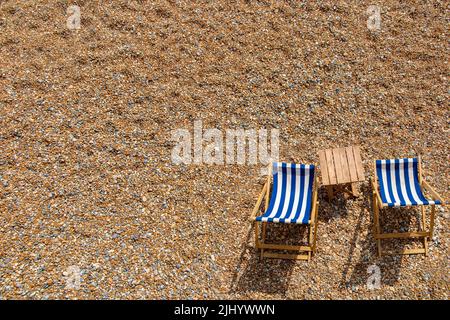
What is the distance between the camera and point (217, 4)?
7.88 meters

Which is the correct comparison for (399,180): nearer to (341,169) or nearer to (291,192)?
(341,169)

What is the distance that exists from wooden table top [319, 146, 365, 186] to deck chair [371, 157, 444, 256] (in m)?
0.25

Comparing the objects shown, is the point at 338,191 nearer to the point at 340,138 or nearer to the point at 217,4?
the point at 340,138

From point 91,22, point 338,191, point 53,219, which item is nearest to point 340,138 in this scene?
point 338,191

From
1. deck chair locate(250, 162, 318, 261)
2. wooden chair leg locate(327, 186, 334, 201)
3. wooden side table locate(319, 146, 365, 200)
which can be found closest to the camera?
deck chair locate(250, 162, 318, 261)

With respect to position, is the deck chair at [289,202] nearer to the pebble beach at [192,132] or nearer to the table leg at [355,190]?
the pebble beach at [192,132]

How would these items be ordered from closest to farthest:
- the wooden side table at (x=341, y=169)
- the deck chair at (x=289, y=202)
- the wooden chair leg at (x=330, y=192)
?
the deck chair at (x=289, y=202)
the wooden side table at (x=341, y=169)
the wooden chair leg at (x=330, y=192)

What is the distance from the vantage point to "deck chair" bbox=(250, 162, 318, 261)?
17.8 ft

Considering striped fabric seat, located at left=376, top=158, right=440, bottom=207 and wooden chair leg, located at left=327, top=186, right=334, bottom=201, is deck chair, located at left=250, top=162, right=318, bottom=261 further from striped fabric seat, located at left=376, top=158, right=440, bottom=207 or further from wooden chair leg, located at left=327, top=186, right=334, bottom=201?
striped fabric seat, located at left=376, top=158, right=440, bottom=207

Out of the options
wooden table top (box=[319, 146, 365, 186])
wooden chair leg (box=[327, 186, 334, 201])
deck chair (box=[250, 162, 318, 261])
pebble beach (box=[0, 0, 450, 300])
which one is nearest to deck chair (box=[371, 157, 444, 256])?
pebble beach (box=[0, 0, 450, 300])

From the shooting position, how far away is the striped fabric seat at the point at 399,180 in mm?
5590

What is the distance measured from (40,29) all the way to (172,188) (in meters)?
3.87

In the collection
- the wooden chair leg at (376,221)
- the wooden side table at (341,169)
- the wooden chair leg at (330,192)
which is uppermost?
the wooden side table at (341,169)

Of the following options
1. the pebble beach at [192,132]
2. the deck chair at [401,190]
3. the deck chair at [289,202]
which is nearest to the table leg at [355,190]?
the pebble beach at [192,132]
